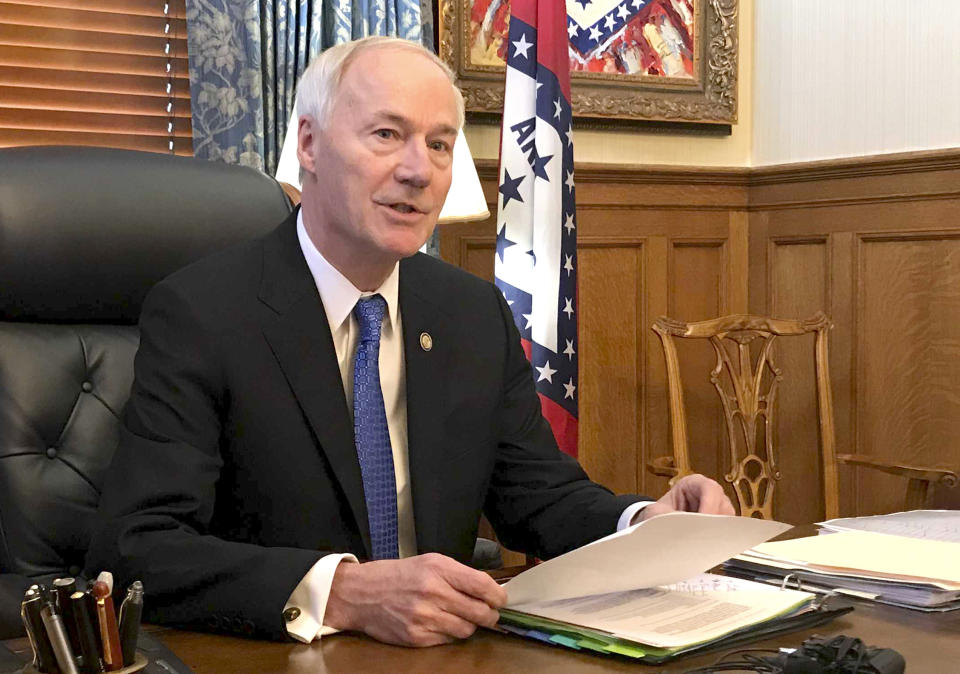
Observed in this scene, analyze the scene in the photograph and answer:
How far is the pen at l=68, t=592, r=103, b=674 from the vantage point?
3.05ft

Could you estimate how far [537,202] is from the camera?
3.11 m

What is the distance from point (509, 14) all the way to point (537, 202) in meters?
0.66

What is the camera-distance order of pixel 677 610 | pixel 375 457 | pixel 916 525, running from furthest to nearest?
1. pixel 916 525
2. pixel 375 457
3. pixel 677 610

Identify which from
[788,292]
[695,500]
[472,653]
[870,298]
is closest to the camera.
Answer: [472,653]

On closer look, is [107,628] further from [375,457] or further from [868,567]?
[868,567]

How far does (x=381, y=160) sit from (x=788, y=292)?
2.52 m

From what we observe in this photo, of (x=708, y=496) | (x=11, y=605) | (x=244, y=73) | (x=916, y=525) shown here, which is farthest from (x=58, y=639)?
(x=244, y=73)

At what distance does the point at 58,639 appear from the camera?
928mm

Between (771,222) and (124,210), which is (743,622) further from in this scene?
(771,222)

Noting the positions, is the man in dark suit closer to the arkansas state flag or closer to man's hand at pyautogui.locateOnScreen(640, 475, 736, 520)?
man's hand at pyautogui.locateOnScreen(640, 475, 736, 520)

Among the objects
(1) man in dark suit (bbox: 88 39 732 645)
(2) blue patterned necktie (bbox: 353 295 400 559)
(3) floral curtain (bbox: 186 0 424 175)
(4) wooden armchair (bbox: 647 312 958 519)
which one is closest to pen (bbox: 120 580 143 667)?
(1) man in dark suit (bbox: 88 39 732 645)

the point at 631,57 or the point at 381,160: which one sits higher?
the point at 631,57

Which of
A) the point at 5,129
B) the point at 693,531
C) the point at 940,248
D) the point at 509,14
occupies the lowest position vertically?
the point at 693,531

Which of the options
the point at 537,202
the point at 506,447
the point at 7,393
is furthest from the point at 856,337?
the point at 7,393
